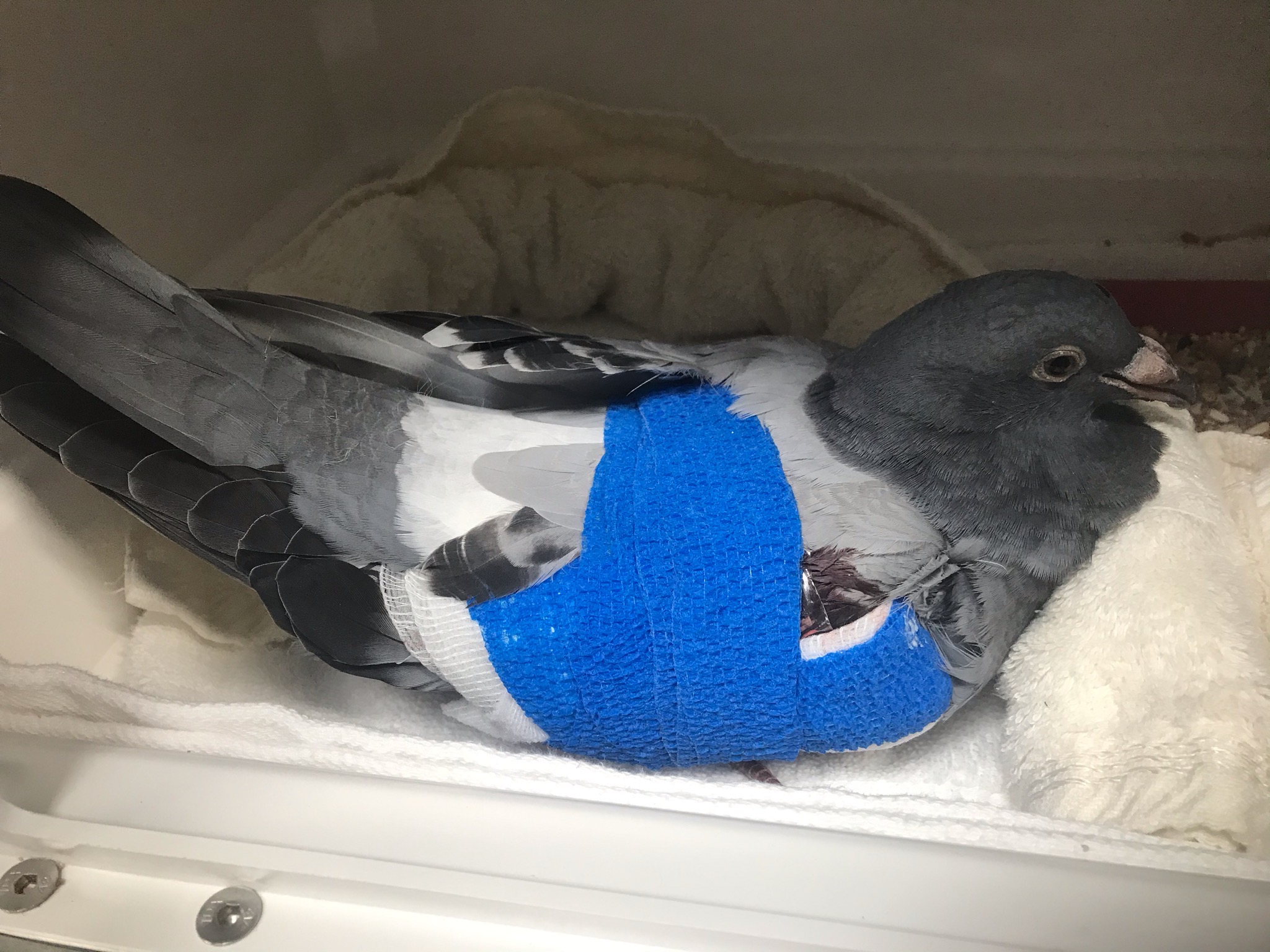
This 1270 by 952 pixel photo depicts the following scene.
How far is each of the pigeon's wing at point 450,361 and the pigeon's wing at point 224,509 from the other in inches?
5.2

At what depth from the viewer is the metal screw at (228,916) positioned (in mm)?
575

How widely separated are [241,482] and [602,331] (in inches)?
A: 28.5

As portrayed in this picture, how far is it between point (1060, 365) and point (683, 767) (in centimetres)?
49

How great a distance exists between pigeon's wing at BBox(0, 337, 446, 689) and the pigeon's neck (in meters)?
0.44

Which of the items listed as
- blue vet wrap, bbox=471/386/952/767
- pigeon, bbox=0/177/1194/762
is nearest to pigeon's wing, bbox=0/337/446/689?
pigeon, bbox=0/177/1194/762

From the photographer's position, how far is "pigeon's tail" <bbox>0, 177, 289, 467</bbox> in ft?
2.28

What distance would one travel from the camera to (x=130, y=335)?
2.37 ft

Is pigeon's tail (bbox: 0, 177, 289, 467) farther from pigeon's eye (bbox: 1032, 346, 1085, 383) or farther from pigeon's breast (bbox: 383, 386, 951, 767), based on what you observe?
pigeon's eye (bbox: 1032, 346, 1085, 383)

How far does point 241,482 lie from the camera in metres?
0.76

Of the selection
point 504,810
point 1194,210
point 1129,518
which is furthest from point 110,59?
point 1194,210

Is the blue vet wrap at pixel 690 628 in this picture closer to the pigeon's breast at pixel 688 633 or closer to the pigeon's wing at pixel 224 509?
the pigeon's breast at pixel 688 633

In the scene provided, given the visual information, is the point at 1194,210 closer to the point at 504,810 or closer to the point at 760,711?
the point at 760,711

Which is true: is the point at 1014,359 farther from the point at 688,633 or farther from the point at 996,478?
the point at 688,633

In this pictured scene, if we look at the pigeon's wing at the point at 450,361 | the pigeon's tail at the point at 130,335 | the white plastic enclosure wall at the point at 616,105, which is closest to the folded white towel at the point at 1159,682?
the white plastic enclosure wall at the point at 616,105
